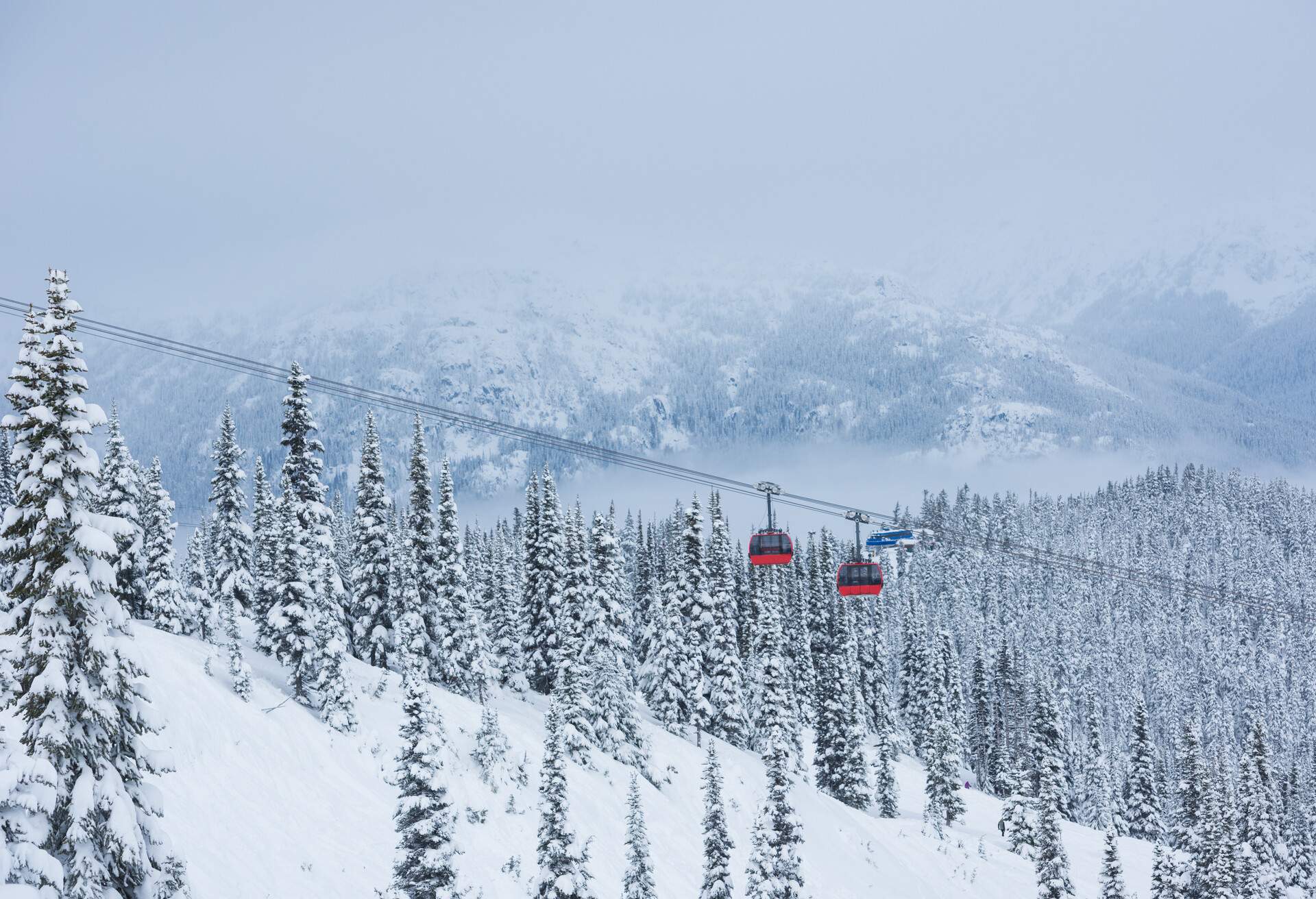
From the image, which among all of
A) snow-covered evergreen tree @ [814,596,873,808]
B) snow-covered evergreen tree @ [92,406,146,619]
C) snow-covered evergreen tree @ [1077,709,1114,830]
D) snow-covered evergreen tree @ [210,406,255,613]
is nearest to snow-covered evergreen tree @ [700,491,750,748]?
snow-covered evergreen tree @ [814,596,873,808]

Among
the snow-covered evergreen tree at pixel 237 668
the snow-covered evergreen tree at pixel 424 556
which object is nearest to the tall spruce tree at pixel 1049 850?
the snow-covered evergreen tree at pixel 424 556

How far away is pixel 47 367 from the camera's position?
16516 millimetres

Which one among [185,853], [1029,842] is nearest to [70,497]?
[185,853]

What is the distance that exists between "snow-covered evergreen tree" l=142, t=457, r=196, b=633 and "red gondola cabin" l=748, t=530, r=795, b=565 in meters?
29.5

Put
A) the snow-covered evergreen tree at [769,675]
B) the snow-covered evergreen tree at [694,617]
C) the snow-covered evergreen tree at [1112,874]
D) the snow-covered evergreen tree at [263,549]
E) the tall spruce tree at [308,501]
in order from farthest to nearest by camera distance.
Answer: the snow-covered evergreen tree at [694,617] < the snow-covered evergreen tree at [769,675] < the snow-covered evergreen tree at [263,549] < the tall spruce tree at [308,501] < the snow-covered evergreen tree at [1112,874]

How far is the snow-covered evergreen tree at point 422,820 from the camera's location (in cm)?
2705

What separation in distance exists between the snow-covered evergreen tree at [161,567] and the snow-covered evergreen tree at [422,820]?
30.5 m

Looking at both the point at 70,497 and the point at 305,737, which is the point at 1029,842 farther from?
the point at 70,497

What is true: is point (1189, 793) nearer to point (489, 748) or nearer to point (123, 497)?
point (489, 748)

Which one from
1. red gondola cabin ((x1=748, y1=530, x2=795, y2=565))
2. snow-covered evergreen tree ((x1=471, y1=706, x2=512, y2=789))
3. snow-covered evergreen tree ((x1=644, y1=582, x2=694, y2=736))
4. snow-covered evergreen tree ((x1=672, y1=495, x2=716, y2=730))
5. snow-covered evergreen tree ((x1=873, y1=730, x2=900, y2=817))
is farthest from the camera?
snow-covered evergreen tree ((x1=873, y1=730, x2=900, y2=817))

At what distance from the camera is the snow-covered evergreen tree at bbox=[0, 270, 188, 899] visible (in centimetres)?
1596

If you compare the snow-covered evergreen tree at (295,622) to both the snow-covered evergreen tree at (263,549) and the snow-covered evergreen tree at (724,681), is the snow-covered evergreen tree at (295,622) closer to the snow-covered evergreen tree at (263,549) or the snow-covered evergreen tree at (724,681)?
the snow-covered evergreen tree at (263,549)

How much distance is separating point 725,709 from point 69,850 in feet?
182

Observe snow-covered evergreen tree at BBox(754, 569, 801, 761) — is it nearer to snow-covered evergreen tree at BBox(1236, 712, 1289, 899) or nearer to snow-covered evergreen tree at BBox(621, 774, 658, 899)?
snow-covered evergreen tree at BBox(1236, 712, 1289, 899)
